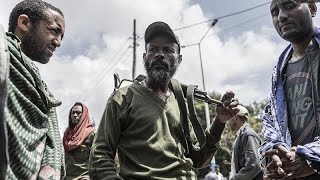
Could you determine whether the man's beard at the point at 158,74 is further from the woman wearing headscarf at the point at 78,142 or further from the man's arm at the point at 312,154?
the woman wearing headscarf at the point at 78,142

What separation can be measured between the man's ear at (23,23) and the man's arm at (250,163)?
129 inches

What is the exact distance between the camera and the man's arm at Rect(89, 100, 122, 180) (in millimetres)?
2648

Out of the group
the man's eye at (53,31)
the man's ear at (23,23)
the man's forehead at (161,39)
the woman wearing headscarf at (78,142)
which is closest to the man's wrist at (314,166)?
the man's forehead at (161,39)

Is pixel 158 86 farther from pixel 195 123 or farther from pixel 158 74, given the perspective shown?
pixel 195 123

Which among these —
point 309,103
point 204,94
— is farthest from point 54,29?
point 309,103

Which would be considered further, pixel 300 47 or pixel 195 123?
pixel 195 123

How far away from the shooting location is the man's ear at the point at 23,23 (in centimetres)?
217

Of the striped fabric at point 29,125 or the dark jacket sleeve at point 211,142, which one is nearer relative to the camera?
the striped fabric at point 29,125

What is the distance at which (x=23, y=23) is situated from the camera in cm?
218

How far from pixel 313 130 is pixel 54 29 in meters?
1.61

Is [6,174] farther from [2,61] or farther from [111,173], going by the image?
[111,173]

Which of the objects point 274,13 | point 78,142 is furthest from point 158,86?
point 78,142

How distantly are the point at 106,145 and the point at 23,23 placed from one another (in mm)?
1034

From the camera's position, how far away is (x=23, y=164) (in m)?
1.76
